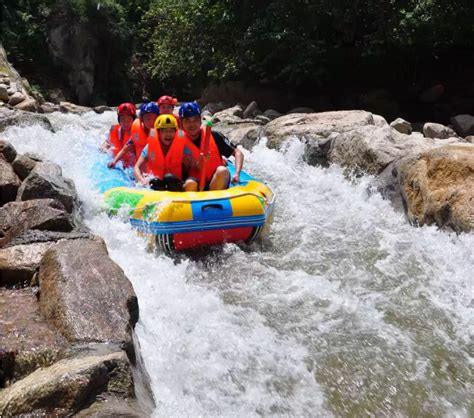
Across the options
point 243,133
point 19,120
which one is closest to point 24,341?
point 19,120

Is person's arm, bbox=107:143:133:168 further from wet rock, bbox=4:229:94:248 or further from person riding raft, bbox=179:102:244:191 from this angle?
wet rock, bbox=4:229:94:248

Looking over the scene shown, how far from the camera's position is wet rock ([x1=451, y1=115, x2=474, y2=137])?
32.1 ft

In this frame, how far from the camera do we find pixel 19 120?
24.4ft

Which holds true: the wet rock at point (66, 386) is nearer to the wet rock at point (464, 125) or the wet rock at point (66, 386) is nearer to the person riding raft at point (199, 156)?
the person riding raft at point (199, 156)

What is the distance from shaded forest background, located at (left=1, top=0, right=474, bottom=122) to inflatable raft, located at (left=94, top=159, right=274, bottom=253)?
850 centimetres

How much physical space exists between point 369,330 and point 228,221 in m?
1.58

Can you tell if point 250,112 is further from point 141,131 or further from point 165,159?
point 165,159

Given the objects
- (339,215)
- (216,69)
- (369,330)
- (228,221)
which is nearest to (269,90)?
(216,69)

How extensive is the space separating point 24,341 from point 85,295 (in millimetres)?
389

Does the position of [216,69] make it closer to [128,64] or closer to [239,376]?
[128,64]

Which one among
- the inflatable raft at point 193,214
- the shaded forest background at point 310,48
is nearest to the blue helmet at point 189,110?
the inflatable raft at point 193,214

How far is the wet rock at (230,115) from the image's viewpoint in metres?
11.5

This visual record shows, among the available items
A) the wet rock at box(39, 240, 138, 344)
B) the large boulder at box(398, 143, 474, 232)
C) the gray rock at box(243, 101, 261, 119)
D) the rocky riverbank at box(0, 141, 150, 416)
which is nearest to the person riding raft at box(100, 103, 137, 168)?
the rocky riverbank at box(0, 141, 150, 416)

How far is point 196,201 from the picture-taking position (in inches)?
175
